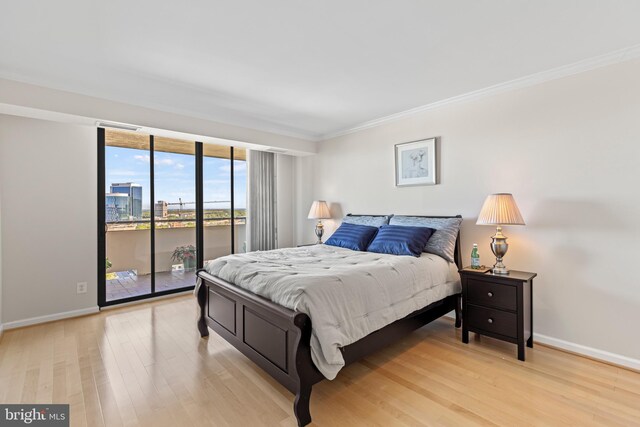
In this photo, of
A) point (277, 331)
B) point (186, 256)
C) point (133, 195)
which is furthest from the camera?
point (186, 256)

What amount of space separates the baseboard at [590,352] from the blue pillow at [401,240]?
133 cm

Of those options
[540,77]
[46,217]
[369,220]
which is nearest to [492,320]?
[369,220]

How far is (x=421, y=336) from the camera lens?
2.94m

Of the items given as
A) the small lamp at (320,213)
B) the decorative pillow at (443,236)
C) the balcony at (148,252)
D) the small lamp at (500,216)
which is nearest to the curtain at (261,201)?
the balcony at (148,252)

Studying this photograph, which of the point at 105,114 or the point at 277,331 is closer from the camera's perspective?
the point at 277,331

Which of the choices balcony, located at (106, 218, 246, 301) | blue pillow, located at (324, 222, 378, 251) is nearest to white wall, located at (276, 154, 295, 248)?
balcony, located at (106, 218, 246, 301)

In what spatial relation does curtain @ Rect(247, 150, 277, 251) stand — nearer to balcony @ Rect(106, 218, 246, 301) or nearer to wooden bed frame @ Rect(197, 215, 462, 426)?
balcony @ Rect(106, 218, 246, 301)

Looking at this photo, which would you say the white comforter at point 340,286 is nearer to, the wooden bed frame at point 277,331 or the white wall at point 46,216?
the wooden bed frame at point 277,331

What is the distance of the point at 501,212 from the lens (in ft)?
8.51

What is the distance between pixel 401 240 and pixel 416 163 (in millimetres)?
1118

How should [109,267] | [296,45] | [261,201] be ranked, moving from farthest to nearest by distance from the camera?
[261,201]
[109,267]
[296,45]

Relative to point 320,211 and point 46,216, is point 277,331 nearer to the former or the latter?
point 320,211

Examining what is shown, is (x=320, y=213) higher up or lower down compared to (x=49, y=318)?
higher up

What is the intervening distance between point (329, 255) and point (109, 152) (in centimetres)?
305
